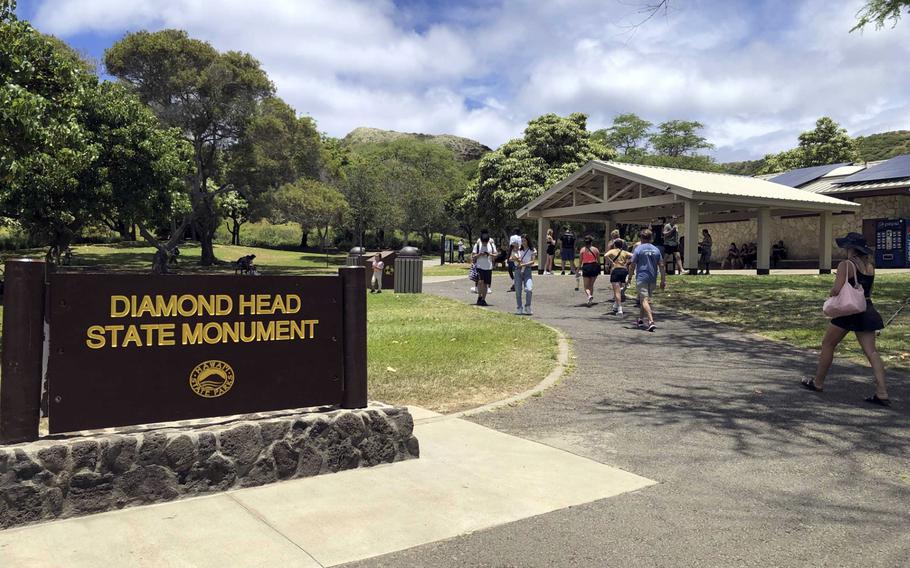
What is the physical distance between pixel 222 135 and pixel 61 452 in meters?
31.0

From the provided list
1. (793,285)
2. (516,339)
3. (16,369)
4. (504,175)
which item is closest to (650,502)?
(16,369)

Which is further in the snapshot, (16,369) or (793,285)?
(793,285)

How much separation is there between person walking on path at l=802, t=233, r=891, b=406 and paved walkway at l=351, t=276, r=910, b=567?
33cm

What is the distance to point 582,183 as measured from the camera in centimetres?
2675

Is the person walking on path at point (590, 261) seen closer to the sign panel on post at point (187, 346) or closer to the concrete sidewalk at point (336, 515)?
the concrete sidewalk at point (336, 515)

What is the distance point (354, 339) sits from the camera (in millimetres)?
5125

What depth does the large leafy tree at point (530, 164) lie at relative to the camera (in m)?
34.1

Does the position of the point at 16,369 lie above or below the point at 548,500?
above

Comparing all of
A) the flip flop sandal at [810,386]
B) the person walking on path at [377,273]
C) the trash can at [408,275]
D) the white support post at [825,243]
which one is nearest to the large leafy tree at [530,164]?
the white support post at [825,243]

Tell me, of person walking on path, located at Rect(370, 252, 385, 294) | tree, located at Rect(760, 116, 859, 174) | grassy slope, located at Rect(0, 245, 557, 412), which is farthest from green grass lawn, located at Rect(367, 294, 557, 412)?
tree, located at Rect(760, 116, 859, 174)

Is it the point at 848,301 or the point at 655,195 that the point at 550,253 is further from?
the point at 848,301

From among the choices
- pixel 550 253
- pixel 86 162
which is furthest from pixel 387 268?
pixel 86 162

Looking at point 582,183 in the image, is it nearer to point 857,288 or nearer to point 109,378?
point 857,288

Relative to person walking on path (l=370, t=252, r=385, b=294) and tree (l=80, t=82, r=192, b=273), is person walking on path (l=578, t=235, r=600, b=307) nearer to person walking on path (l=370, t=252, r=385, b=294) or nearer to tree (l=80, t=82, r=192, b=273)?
person walking on path (l=370, t=252, r=385, b=294)
